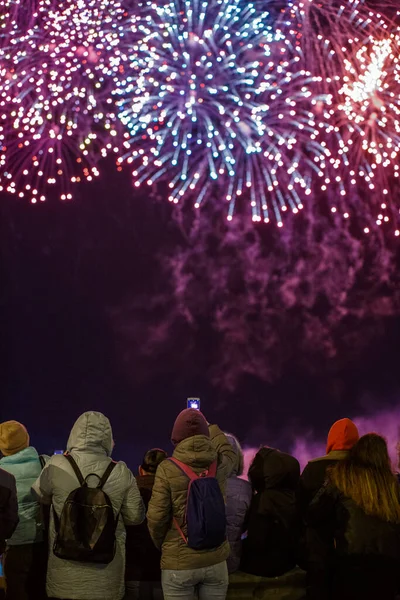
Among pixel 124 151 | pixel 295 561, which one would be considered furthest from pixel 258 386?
pixel 295 561

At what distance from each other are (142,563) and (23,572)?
0.68 metres

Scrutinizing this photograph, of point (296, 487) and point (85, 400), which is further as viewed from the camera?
point (85, 400)

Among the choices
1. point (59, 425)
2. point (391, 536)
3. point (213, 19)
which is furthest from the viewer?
point (59, 425)

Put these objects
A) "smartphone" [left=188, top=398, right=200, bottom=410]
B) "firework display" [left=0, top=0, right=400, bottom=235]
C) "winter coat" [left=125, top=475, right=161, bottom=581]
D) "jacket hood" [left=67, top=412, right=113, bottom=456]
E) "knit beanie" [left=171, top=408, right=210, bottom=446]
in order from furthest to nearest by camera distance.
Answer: "smartphone" [left=188, top=398, right=200, bottom=410]
"firework display" [left=0, top=0, right=400, bottom=235]
"winter coat" [left=125, top=475, right=161, bottom=581]
"knit beanie" [left=171, top=408, right=210, bottom=446]
"jacket hood" [left=67, top=412, right=113, bottom=456]

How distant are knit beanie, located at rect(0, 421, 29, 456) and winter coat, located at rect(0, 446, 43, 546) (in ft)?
0.11

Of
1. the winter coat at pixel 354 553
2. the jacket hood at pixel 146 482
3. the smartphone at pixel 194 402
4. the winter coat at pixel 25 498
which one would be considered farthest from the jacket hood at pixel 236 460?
the smartphone at pixel 194 402

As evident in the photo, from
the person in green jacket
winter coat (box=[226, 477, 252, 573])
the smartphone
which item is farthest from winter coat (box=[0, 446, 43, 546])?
the smartphone

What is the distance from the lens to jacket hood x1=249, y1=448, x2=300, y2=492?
157 inches

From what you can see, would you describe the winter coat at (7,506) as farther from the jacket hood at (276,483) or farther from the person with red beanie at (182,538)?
the jacket hood at (276,483)

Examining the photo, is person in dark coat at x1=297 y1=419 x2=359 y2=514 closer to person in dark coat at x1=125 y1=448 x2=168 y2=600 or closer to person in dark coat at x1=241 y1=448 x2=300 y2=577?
person in dark coat at x1=241 y1=448 x2=300 y2=577

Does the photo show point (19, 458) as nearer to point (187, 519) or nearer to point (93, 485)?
point (93, 485)

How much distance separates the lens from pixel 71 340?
33.7 feet

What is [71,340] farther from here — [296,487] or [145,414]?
[296,487]

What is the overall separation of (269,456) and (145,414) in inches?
252
